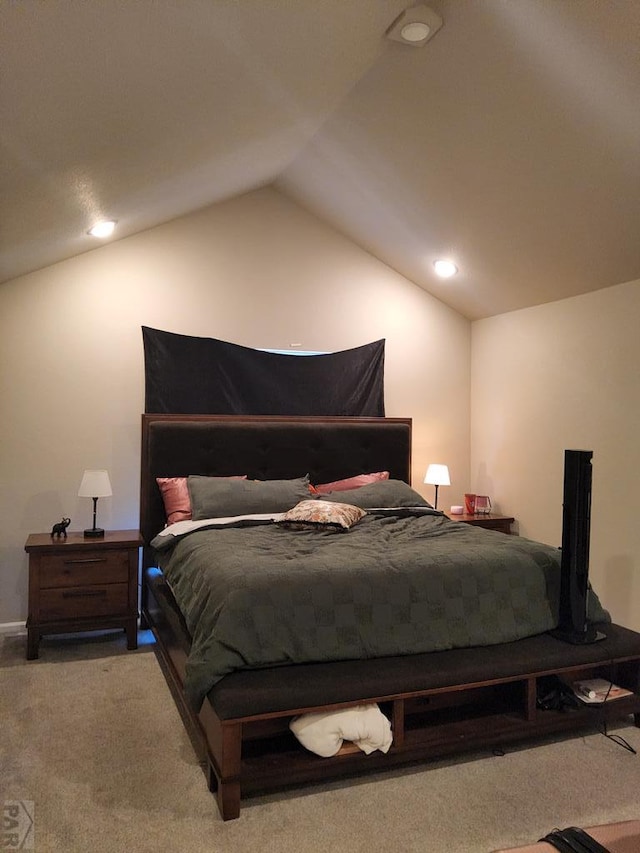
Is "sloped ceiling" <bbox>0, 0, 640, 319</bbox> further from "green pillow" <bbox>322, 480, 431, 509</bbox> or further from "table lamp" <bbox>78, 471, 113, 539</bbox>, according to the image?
"green pillow" <bbox>322, 480, 431, 509</bbox>

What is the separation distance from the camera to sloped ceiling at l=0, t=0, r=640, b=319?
1.98 meters

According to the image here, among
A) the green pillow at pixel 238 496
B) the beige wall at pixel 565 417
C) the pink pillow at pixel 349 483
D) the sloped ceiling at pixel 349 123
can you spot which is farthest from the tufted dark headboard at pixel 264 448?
the sloped ceiling at pixel 349 123

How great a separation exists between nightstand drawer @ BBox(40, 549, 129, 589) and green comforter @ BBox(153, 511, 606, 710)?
0.72 metres

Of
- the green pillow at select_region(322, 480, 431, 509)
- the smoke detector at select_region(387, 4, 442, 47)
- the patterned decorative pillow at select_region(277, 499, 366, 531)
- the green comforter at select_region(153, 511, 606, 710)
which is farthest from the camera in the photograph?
the green pillow at select_region(322, 480, 431, 509)

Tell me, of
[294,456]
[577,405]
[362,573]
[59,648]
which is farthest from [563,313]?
[59,648]

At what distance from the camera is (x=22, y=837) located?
193 cm

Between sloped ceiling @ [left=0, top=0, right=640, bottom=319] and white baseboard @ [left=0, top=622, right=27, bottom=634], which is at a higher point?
sloped ceiling @ [left=0, top=0, right=640, bottom=319]

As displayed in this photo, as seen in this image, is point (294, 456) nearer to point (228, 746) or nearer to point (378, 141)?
point (378, 141)

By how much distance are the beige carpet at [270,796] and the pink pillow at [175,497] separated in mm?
1257

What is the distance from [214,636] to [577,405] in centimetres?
284

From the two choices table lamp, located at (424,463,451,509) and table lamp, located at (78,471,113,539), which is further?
table lamp, located at (424,463,451,509)

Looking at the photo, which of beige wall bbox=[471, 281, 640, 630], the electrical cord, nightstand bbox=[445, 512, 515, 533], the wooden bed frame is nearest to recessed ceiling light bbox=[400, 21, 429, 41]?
beige wall bbox=[471, 281, 640, 630]

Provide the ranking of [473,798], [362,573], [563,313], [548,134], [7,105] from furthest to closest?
[563,313] → [548,134] → [362,573] → [473,798] → [7,105]

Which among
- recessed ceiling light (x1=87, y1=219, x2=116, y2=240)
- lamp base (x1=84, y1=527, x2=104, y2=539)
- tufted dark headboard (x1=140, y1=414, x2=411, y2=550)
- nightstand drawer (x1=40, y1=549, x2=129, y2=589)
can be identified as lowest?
nightstand drawer (x1=40, y1=549, x2=129, y2=589)
